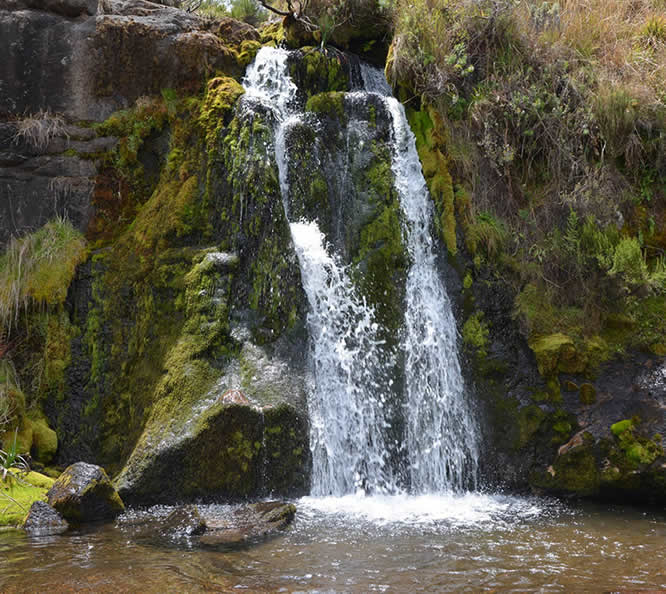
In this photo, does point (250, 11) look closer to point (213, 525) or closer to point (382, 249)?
point (382, 249)

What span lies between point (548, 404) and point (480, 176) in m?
2.77

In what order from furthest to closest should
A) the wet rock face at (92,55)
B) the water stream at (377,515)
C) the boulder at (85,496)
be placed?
the wet rock face at (92,55)
the boulder at (85,496)
the water stream at (377,515)

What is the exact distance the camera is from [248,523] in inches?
195

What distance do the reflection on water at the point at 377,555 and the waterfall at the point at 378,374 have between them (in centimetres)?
62

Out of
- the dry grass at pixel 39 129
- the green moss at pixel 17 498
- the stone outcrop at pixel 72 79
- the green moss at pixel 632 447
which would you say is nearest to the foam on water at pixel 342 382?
the green moss at pixel 632 447

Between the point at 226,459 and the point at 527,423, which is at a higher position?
the point at 527,423

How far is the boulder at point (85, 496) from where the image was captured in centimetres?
527

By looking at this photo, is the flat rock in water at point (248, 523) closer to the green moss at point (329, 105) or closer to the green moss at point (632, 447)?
the green moss at point (632, 447)

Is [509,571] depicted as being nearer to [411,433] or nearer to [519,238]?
[411,433]

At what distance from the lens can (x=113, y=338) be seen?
7.18m

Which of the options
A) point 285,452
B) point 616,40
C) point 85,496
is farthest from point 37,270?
point 616,40

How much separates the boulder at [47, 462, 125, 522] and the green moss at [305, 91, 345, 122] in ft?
16.3

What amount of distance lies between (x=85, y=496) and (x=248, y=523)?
149cm

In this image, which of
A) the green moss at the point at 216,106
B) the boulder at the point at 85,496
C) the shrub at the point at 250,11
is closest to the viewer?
the boulder at the point at 85,496
